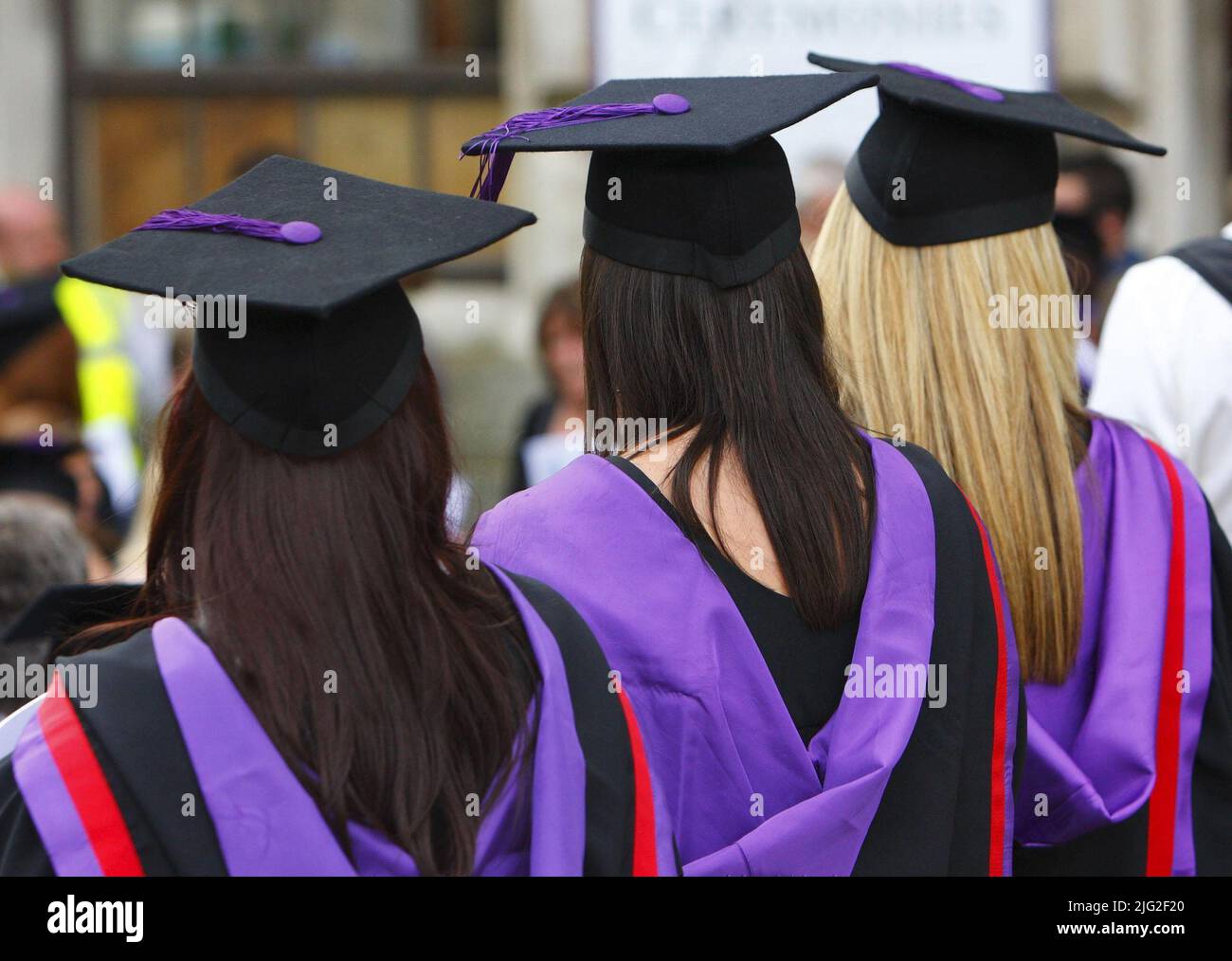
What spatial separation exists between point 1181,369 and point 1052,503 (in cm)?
78

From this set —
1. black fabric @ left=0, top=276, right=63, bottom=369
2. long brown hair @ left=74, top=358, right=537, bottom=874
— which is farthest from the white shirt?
black fabric @ left=0, top=276, right=63, bottom=369

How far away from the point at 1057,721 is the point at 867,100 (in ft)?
12.0

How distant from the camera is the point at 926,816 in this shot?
2061 mm

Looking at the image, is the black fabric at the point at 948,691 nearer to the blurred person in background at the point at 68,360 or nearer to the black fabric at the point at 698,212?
the black fabric at the point at 698,212

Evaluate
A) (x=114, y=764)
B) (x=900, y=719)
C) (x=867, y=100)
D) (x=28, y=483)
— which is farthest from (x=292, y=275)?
(x=867, y=100)

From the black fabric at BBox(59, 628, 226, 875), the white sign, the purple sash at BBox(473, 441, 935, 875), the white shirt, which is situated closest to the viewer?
the black fabric at BBox(59, 628, 226, 875)

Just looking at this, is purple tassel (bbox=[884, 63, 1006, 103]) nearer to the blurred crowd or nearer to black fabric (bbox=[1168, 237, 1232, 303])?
black fabric (bbox=[1168, 237, 1232, 303])

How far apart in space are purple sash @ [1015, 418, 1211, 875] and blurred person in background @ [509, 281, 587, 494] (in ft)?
8.91

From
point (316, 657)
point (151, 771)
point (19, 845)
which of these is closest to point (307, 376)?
point (316, 657)

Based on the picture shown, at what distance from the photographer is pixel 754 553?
6.75ft

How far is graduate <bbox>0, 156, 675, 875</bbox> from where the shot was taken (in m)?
1.58

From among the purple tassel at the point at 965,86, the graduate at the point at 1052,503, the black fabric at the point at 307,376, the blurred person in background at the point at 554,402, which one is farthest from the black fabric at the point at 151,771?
the blurred person in background at the point at 554,402

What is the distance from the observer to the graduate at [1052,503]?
7.94 ft

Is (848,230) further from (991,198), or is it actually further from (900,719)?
(900,719)
